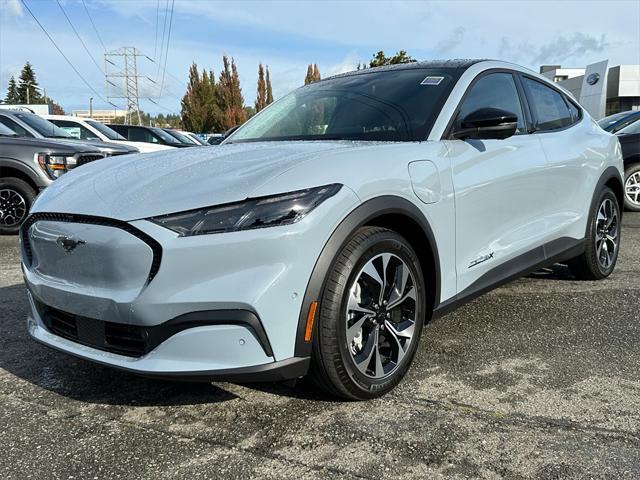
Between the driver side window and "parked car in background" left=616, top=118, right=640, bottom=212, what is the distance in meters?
5.45

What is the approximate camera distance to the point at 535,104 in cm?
390

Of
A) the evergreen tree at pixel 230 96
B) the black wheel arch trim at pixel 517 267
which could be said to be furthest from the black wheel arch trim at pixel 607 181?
the evergreen tree at pixel 230 96

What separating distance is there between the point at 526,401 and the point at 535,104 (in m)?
2.20

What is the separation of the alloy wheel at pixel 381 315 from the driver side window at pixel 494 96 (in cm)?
103

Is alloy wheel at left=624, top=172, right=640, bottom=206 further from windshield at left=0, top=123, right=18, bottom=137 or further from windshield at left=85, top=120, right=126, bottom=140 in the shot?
windshield at left=85, top=120, right=126, bottom=140

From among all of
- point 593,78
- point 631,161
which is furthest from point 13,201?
point 593,78

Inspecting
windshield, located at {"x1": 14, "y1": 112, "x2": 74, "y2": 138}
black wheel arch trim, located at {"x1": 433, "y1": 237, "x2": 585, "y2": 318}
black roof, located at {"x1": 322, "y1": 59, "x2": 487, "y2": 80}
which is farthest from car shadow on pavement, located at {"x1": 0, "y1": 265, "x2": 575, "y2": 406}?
windshield, located at {"x1": 14, "y1": 112, "x2": 74, "y2": 138}

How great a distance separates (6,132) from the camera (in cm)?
801

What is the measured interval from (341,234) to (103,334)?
1032mm

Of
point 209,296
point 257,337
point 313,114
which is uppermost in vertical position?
point 313,114

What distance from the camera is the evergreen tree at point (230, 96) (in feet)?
174

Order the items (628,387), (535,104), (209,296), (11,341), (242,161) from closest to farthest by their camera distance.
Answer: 1. (209,296)
2. (242,161)
3. (628,387)
4. (11,341)
5. (535,104)

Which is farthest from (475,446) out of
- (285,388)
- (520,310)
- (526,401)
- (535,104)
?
(535,104)

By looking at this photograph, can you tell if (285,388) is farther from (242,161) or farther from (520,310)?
(520,310)
